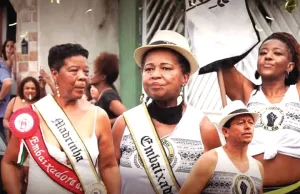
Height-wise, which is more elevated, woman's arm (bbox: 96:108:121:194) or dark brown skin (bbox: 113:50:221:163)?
dark brown skin (bbox: 113:50:221:163)

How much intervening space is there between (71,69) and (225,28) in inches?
37.1

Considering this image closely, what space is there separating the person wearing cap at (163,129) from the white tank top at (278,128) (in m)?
0.25

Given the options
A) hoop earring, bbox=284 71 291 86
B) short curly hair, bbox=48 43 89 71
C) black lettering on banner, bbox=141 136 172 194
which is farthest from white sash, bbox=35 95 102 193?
hoop earring, bbox=284 71 291 86

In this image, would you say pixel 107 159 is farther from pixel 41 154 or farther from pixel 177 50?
pixel 177 50

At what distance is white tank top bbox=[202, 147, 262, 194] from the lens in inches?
119

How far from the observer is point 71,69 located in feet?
9.80

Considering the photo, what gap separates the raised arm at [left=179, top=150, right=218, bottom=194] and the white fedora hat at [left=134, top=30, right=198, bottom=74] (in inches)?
20.3

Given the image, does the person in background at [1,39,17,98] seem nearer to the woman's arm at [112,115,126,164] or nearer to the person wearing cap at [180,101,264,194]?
the woman's arm at [112,115,126,164]

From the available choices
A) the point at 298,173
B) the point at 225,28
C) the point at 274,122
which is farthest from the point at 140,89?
the point at 298,173

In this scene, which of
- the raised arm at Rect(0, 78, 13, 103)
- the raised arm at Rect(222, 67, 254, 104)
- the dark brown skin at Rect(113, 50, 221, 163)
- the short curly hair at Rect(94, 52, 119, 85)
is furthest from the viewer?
the raised arm at Rect(0, 78, 13, 103)

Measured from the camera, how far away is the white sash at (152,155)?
3.00 meters

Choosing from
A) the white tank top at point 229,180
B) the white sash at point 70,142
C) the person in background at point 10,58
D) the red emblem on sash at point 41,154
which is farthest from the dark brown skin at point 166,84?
the person in background at point 10,58

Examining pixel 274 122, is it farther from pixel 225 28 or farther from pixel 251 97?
pixel 225 28

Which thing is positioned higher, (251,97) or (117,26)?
(117,26)
